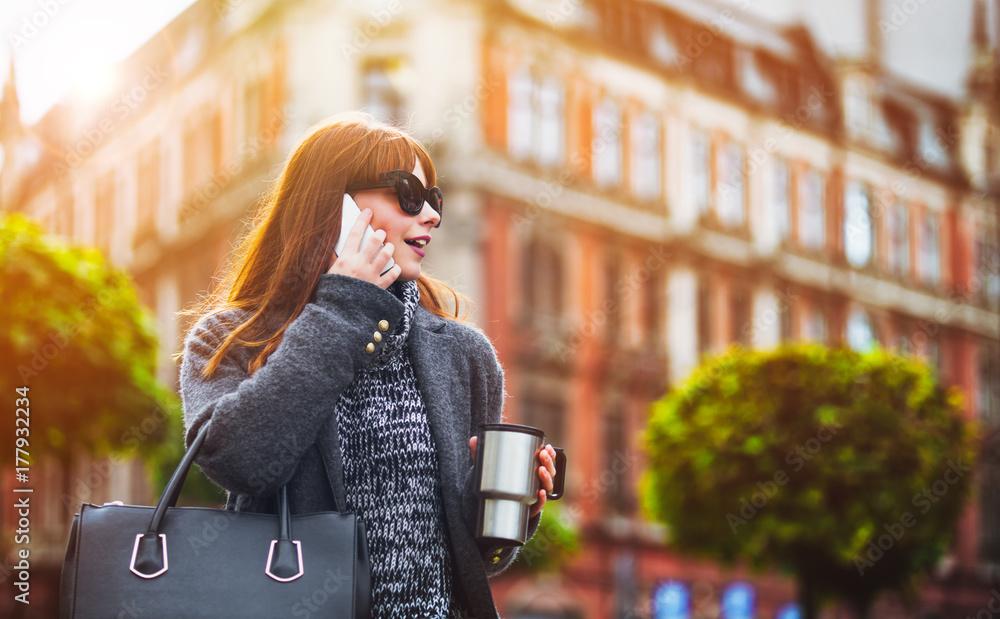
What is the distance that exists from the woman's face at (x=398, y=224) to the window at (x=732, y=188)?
3001 centimetres

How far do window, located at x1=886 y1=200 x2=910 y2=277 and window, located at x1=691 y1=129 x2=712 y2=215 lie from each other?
Answer: 339 inches

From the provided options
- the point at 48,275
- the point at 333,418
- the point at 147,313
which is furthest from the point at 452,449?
the point at 147,313

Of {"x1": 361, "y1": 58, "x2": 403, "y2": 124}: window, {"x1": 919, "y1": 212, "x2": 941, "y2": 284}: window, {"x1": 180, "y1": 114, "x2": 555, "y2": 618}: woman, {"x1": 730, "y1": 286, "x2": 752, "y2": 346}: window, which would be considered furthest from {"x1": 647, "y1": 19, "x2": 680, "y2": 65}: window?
{"x1": 180, "y1": 114, "x2": 555, "y2": 618}: woman

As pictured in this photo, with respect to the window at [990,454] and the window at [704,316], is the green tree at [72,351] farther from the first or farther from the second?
the window at [990,454]

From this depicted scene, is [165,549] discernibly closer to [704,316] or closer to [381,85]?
[381,85]

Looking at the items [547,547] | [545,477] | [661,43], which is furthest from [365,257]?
[661,43]

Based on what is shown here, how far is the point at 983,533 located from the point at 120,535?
40.8m

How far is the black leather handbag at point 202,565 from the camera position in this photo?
2254 mm

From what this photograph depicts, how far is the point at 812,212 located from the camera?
35.3 metres

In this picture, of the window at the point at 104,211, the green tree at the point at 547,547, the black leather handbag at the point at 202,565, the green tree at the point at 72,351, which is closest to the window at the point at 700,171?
the green tree at the point at 547,547

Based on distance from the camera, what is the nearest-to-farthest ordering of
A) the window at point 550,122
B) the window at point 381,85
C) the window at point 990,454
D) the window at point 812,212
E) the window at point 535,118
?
the window at point 381,85 < the window at point 535,118 < the window at point 550,122 < the window at point 812,212 < the window at point 990,454

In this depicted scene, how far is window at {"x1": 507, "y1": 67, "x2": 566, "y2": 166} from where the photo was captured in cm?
2714

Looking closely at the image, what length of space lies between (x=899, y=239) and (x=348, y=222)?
37.8 meters

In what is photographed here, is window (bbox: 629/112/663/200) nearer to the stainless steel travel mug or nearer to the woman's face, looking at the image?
the woman's face
